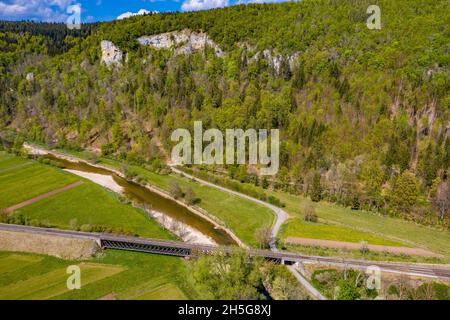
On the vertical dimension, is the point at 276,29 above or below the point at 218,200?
above

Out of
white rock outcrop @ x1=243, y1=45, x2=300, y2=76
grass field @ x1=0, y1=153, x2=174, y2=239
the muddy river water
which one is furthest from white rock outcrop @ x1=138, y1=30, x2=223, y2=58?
grass field @ x1=0, y1=153, x2=174, y2=239

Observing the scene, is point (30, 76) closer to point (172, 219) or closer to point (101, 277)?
point (172, 219)

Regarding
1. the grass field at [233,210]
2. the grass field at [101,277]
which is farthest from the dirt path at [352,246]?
the grass field at [101,277]

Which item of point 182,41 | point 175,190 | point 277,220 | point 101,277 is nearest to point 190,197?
point 175,190

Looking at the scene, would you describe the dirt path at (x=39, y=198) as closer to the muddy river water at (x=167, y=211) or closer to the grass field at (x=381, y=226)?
the muddy river water at (x=167, y=211)

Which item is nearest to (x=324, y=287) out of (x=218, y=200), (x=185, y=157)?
→ (x=218, y=200)
